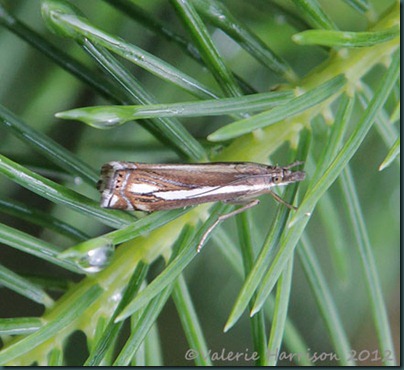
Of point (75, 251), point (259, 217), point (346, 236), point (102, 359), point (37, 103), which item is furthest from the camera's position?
point (346, 236)

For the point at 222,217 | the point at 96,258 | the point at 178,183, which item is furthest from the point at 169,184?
the point at 96,258

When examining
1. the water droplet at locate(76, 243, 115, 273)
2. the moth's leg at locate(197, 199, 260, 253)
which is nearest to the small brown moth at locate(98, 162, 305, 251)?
the moth's leg at locate(197, 199, 260, 253)

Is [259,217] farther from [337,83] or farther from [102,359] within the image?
[102,359]

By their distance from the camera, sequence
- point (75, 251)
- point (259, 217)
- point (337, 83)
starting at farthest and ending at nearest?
point (259, 217) → point (337, 83) → point (75, 251)

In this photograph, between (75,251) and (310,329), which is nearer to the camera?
(75,251)

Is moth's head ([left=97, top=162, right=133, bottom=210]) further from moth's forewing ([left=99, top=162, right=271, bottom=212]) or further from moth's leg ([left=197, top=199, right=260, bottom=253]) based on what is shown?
moth's leg ([left=197, top=199, right=260, bottom=253])

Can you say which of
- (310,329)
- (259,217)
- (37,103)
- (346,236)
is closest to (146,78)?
(37,103)

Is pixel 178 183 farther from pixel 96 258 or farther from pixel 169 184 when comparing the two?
pixel 96 258
